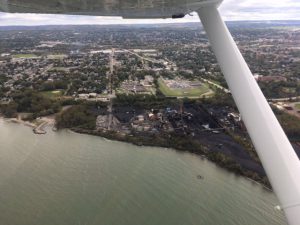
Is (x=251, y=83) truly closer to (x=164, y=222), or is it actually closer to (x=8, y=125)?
(x=164, y=222)

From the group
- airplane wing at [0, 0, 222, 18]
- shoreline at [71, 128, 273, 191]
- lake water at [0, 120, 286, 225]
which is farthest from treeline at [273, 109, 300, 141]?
airplane wing at [0, 0, 222, 18]

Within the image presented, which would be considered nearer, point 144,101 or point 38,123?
point 38,123

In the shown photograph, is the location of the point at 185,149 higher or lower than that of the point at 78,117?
higher

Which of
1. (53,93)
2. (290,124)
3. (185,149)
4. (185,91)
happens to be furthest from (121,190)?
(53,93)

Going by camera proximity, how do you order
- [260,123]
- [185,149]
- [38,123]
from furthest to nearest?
[38,123] < [185,149] < [260,123]

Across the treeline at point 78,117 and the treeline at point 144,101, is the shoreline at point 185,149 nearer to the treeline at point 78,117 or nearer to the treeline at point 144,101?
the treeline at point 78,117

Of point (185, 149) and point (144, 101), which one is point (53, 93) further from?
point (185, 149)
